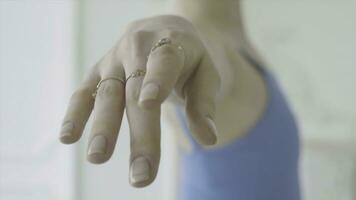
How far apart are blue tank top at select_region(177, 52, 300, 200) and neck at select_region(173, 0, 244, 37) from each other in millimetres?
80

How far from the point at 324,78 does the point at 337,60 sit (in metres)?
0.06

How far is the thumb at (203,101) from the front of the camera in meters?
0.31

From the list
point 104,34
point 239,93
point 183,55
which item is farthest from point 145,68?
point 104,34

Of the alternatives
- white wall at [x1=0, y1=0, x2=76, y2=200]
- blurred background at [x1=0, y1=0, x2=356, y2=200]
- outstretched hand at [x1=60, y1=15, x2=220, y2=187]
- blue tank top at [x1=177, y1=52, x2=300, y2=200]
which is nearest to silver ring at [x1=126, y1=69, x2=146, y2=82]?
outstretched hand at [x1=60, y1=15, x2=220, y2=187]

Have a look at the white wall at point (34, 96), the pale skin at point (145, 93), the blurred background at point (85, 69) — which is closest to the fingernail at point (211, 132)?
the pale skin at point (145, 93)

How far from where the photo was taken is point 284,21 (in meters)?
1.48

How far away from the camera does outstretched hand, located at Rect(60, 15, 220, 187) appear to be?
288 millimetres

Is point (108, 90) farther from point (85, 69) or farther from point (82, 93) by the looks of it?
point (85, 69)

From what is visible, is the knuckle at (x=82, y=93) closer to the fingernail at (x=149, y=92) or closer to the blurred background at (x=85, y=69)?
the fingernail at (x=149, y=92)

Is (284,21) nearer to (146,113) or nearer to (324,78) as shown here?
(324,78)

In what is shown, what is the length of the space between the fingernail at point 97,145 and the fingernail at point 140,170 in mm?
21

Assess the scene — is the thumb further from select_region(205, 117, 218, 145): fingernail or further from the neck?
the neck

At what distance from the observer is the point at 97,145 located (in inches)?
11.3

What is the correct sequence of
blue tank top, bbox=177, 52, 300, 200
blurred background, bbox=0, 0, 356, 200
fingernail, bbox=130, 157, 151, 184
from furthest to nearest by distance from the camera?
blurred background, bbox=0, 0, 356, 200
blue tank top, bbox=177, 52, 300, 200
fingernail, bbox=130, 157, 151, 184
